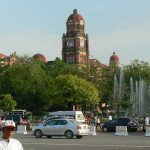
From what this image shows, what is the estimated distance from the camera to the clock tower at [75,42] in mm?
155250

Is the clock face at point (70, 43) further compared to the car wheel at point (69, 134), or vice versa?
the clock face at point (70, 43)

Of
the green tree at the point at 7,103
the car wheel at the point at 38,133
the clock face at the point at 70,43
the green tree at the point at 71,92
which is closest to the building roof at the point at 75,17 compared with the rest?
the clock face at the point at 70,43

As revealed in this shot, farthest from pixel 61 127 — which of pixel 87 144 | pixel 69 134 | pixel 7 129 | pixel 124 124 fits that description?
pixel 7 129

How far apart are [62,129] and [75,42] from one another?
123884 millimetres

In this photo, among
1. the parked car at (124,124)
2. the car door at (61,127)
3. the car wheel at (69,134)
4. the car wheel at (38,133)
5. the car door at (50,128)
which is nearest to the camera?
the car wheel at (69,134)

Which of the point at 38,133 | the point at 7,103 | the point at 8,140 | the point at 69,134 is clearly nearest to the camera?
the point at 8,140

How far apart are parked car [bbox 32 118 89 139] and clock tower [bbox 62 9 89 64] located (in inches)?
4685

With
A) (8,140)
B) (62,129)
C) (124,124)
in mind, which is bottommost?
(8,140)

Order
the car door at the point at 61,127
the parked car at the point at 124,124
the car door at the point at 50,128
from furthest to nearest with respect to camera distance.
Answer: the parked car at the point at 124,124
the car door at the point at 50,128
the car door at the point at 61,127

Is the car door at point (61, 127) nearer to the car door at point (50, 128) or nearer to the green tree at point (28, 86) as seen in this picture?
the car door at point (50, 128)

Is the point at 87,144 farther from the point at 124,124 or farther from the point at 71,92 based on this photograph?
the point at 71,92

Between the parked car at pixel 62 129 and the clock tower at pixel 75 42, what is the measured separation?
119m

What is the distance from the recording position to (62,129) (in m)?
33.3

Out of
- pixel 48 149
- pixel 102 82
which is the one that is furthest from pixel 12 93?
pixel 48 149
